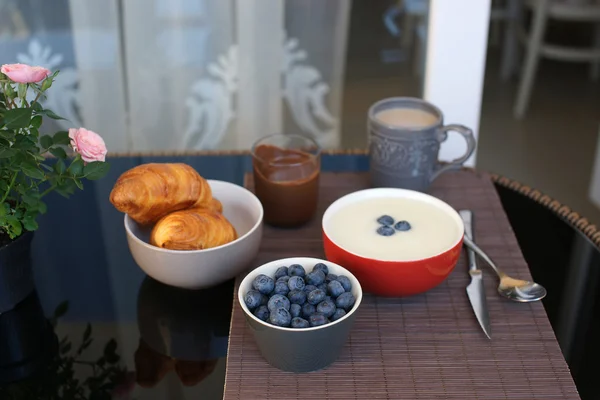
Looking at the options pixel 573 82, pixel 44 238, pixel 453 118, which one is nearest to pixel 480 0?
pixel 453 118

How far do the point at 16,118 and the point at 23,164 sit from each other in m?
0.06

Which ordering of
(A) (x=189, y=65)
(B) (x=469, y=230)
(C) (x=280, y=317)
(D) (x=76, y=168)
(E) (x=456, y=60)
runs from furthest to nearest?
(A) (x=189, y=65)
(E) (x=456, y=60)
(B) (x=469, y=230)
(D) (x=76, y=168)
(C) (x=280, y=317)

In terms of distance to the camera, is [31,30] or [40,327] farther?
[31,30]

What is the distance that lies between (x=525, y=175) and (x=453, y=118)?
129cm

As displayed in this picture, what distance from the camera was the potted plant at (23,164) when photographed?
2.56ft

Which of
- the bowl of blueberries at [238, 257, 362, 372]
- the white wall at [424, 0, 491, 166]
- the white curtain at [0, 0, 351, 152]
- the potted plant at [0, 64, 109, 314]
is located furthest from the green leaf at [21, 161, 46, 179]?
the white curtain at [0, 0, 351, 152]

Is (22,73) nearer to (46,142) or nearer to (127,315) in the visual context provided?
(46,142)

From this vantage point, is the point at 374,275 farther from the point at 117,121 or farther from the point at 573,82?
the point at 573,82

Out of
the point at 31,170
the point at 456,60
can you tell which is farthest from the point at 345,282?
the point at 456,60

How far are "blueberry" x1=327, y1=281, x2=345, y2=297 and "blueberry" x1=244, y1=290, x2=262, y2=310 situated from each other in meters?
0.07

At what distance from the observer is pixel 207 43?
1.70 m

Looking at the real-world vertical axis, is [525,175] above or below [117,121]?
below

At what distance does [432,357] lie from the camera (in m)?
0.76

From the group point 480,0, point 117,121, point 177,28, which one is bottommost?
point 117,121
